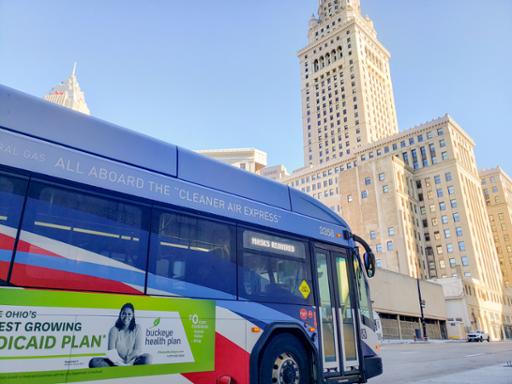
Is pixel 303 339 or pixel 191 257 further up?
pixel 191 257

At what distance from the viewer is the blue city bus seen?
12.9 feet

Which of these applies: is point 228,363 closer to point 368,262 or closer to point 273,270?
point 273,270

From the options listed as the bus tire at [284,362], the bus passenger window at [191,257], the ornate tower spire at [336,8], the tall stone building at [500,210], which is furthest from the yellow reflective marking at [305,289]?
the ornate tower spire at [336,8]

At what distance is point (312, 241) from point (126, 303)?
3.78 meters

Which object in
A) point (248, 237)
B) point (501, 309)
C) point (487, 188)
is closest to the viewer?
point (248, 237)

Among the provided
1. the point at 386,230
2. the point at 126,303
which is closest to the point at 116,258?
the point at 126,303

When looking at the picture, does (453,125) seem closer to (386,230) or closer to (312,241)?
(386,230)

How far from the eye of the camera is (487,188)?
121188 mm

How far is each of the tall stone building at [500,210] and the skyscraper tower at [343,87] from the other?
33.3 m

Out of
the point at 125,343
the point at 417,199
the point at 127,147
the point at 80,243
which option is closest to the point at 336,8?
the point at 417,199

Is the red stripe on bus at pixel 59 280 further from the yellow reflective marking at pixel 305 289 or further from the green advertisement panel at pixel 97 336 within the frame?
the yellow reflective marking at pixel 305 289

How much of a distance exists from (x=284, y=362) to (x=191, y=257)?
7.67 ft

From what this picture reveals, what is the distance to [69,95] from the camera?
145m

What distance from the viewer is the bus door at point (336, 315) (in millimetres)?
6891
